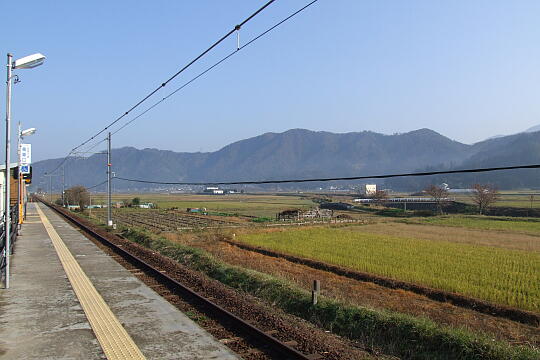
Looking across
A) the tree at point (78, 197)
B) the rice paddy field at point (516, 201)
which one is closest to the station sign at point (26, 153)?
the tree at point (78, 197)

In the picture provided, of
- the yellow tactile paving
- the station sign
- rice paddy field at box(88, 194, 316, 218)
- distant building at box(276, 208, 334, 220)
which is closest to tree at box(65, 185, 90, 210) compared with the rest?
rice paddy field at box(88, 194, 316, 218)

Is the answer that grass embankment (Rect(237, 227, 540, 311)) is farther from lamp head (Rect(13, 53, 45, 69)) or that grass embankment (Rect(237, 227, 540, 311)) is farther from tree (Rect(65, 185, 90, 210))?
tree (Rect(65, 185, 90, 210))

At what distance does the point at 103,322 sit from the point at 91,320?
30cm

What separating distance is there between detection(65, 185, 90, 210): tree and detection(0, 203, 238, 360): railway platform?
5713 cm

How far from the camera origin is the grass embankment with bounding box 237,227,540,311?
53.1 feet

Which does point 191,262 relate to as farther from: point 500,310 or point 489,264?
point 489,264

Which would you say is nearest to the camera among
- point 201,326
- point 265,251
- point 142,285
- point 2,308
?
point 201,326

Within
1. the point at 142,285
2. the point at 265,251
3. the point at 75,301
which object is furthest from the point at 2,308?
the point at 265,251

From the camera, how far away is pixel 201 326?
9.16 meters

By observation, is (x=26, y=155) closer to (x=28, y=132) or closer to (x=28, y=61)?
(x=28, y=132)

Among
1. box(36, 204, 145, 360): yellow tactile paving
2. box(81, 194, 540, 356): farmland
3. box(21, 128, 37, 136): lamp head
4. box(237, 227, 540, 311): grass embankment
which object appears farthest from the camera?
box(21, 128, 37, 136): lamp head

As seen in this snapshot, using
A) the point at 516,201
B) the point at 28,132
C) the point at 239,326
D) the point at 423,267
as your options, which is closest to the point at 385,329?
the point at 239,326

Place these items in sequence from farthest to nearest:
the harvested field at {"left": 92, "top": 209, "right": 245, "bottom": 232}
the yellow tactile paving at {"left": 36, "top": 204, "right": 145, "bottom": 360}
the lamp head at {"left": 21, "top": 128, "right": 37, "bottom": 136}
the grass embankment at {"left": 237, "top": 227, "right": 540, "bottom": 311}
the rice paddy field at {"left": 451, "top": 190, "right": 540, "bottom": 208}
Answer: the rice paddy field at {"left": 451, "top": 190, "right": 540, "bottom": 208} < the harvested field at {"left": 92, "top": 209, "right": 245, "bottom": 232} < the lamp head at {"left": 21, "top": 128, "right": 37, "bottom": 136} < the grass embankment at {"left": 237, "top": 227, "right": 540, "bottom": 311} < the yellow tactile paving at {"left": 36, "top": 204, "right": 145, "bottom": 360}

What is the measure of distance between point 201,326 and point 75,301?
3706mm
